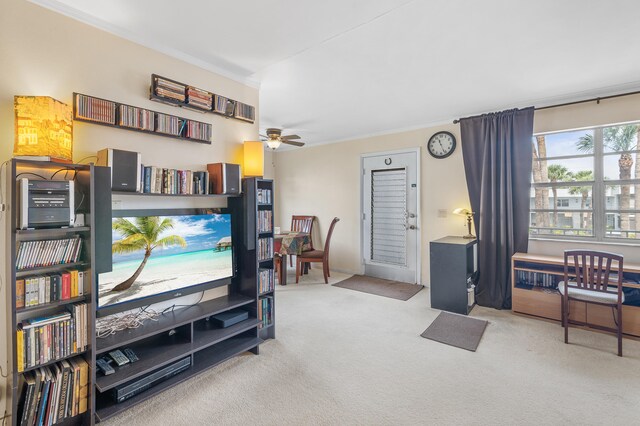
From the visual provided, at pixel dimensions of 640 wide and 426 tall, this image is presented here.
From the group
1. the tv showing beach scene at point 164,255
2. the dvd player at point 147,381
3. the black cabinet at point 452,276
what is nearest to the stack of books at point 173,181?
the tv showing beach scene at point 164,255

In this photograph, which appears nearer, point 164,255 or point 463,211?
point 164,255

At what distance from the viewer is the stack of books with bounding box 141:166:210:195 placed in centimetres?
208

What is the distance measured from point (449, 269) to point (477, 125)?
1.92 meters

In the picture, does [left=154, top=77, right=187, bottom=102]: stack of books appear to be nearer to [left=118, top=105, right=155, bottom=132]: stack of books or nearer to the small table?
[left=118, top=105, right=155, bottom=132]: stack of books

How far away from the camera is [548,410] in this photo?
188cm

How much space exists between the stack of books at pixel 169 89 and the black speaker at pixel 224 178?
1.92ft

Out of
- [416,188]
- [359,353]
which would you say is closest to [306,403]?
[359,353]

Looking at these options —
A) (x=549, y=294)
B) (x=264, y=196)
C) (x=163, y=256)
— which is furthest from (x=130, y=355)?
(x=549, y=294)

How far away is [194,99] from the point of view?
2408 millimetres

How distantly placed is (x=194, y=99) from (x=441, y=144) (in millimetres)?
3431

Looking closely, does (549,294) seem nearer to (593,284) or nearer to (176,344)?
(593,284)

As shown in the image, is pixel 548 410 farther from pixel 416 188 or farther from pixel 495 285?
pixel 416 188

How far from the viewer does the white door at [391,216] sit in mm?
4699

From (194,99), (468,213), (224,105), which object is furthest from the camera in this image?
(468,213)
